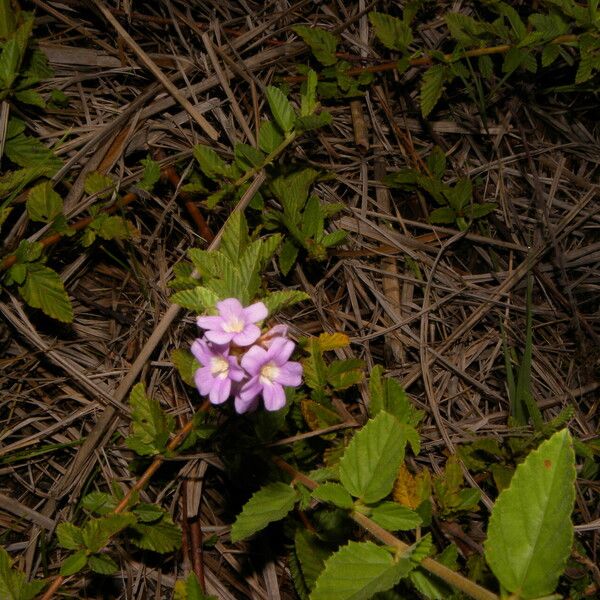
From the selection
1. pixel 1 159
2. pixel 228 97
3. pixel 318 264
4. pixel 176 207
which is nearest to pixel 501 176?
pixel 318 264

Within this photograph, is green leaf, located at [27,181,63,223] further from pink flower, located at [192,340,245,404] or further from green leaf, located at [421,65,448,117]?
green leaf, located at [421,65,448,117]

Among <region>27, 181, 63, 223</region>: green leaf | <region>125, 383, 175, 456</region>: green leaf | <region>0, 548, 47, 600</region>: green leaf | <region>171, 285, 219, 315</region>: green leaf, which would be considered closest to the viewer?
<region>171, 285, 219, 315</region>: green leaf

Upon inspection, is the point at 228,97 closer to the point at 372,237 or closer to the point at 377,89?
the point at 377,89

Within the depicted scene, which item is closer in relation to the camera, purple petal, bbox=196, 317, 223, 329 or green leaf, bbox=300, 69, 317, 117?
purple petal, bbox=196, 317, 223, 329

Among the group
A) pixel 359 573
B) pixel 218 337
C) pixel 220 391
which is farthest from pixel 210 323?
pixel 359 573

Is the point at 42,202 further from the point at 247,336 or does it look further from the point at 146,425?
the point at 247,336

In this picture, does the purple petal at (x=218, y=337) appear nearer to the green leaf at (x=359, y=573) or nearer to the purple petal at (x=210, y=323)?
the purple petal at (x=210, y=323)

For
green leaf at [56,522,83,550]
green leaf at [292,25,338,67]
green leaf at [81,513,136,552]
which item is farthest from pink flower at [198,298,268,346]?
green leaf at [292,25,338,67]
